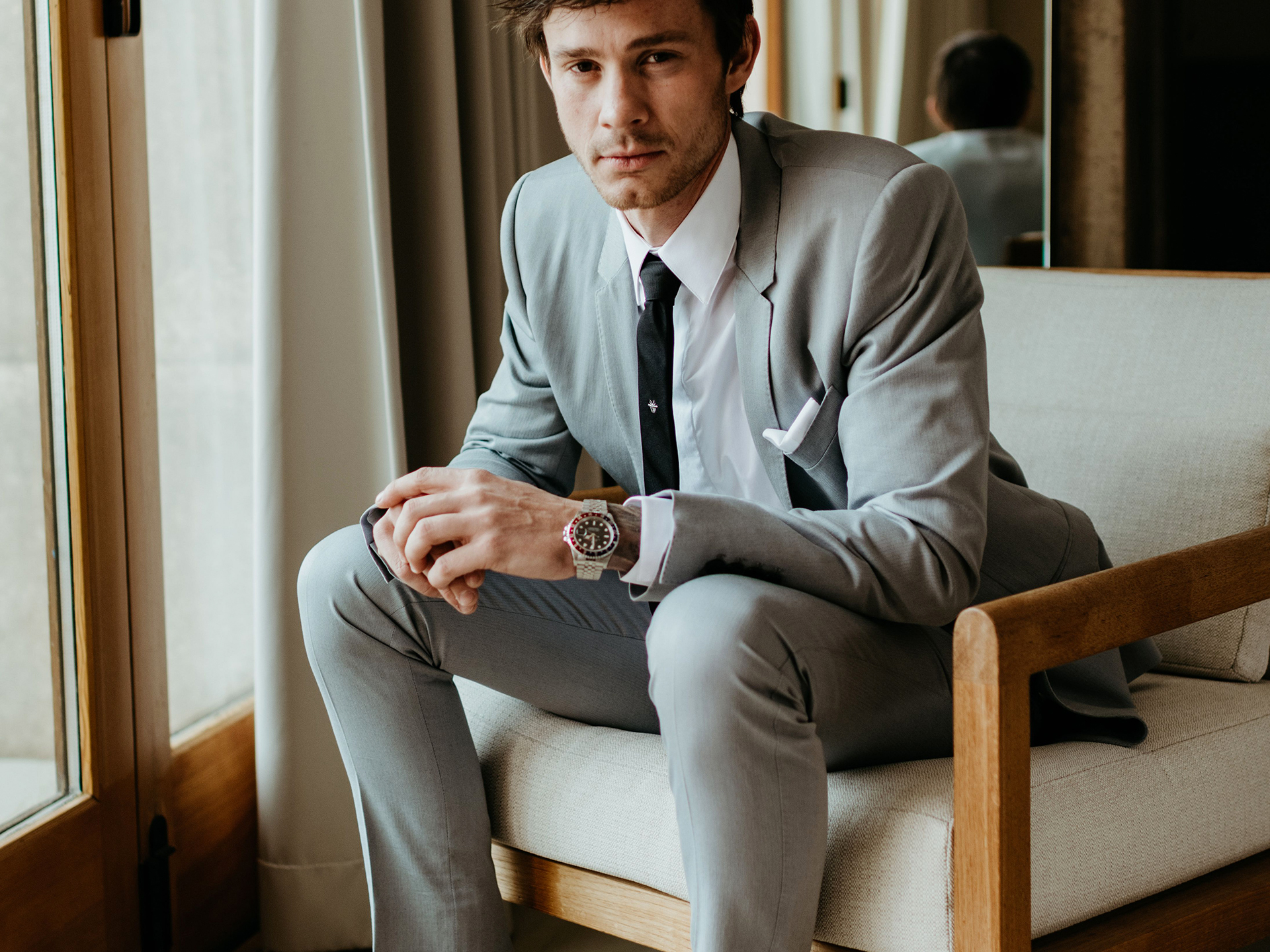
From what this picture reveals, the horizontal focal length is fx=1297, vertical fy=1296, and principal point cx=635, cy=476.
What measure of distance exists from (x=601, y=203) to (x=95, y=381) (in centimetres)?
65

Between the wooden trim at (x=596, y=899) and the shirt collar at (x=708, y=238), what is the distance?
0.60m

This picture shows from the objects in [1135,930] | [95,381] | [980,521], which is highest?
[95,381]

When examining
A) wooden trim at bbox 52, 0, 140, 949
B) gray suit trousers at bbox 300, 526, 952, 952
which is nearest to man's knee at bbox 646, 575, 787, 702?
gray suit trousers at bbox 300, 526, 952, 952

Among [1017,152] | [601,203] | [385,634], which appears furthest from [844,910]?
[1017,152]

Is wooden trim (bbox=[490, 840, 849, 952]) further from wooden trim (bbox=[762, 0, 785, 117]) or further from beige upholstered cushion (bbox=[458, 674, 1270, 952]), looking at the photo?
wooden trim (bbox=[762, 0, 785, 117])

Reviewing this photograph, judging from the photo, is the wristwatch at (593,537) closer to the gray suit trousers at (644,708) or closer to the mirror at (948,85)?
the gray suit trousers at (644,708)

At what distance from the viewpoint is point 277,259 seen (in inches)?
67.9

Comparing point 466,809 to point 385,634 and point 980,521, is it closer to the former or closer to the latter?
point 385,634

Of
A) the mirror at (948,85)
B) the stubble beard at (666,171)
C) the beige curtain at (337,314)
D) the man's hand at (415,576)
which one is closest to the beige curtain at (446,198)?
the beige curtain at (337,314)

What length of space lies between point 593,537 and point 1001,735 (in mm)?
377

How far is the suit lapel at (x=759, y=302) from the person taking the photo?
129 centimetres

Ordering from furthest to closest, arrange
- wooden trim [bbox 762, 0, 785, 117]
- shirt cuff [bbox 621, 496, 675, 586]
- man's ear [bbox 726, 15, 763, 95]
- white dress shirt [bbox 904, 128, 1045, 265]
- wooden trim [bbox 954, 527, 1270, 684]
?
1. wooden trim [bbox 762, 0, 785, 117]
2. white dress shirt [bbox 904, 128, 1045, 265]
3. man's ear [bbox 726, 15, 763, 95]
4. shirt cuff [bbox 621, 496, 675, 586]
5. wooden trim [bbox 954, 527, 1270, 684]

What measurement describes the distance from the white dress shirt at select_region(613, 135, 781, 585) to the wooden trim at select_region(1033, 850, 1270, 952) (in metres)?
0.50

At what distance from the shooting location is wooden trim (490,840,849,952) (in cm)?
123
